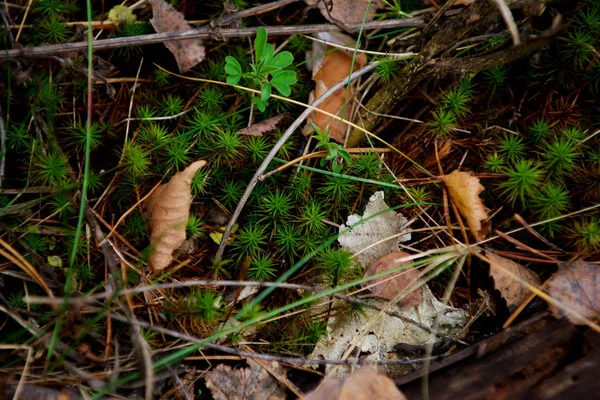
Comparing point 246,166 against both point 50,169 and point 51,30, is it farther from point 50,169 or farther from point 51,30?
point 51,30

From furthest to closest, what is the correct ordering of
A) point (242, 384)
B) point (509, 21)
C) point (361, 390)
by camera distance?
point (242, 384) < point (509, 21) < point (361, 390)

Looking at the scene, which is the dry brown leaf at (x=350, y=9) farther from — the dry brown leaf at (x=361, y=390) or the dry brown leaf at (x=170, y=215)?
the dry brown leaf at (x=361, y=390)

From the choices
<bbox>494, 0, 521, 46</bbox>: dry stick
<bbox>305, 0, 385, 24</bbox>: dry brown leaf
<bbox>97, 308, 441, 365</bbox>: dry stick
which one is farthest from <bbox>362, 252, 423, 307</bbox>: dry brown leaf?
<bbox>305, 0, 385, 24</bbox>: dry brown leaf

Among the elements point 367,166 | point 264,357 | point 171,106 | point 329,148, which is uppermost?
point 171,106

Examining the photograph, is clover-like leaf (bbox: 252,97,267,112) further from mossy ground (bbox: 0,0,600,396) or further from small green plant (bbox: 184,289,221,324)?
small green plant (bbox: 184,289,221,324)

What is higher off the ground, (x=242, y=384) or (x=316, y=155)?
(x=316, y=155)

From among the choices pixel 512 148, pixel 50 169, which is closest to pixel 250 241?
pixel 50 169

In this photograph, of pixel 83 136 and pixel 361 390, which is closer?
pixel 361 390
